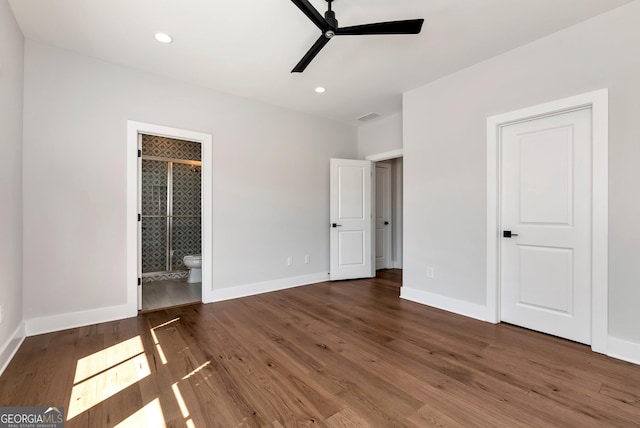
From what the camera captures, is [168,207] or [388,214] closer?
[168,207]

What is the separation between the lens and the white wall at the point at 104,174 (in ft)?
8.60

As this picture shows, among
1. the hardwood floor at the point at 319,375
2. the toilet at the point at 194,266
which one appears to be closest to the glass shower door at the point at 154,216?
the toilet at the point at 194,266

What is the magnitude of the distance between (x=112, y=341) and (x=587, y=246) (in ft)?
13.5

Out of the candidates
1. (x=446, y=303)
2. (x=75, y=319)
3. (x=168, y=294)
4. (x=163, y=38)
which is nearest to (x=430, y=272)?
(x=446, y=303)

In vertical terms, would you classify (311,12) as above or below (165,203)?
above

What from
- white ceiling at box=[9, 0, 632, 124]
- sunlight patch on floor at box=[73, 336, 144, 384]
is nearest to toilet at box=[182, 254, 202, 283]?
sunlight patch on floor at box=[73, 336, 144, 384]

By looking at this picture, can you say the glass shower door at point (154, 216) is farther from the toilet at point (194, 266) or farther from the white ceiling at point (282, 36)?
the white ceiling at point (282, 36)

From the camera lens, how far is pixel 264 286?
13.1 ft

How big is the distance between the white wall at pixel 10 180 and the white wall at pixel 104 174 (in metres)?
0.14

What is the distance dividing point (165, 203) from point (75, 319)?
9.63 feet

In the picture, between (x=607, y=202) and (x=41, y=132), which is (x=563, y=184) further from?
(x=41, y=132)

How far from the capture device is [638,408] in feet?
5.24

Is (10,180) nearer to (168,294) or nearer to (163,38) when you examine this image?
(163,38)

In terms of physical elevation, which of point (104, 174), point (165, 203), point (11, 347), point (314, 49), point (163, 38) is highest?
point (163, 38)
